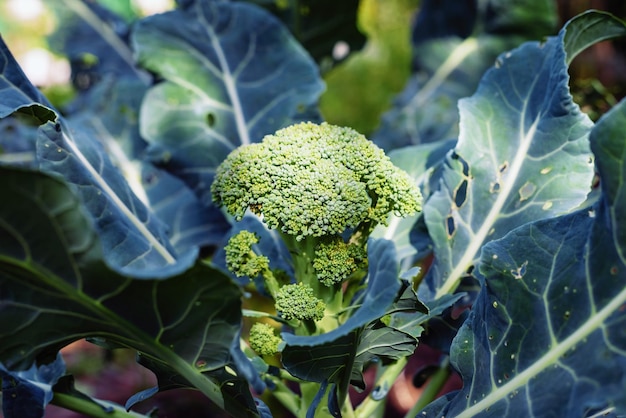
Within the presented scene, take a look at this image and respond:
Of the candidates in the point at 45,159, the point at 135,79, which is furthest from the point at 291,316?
the point at 135,79

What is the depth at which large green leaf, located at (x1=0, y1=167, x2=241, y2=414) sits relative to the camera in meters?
0.50

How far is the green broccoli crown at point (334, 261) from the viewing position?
2.43ft

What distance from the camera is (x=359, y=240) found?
2.65 ft

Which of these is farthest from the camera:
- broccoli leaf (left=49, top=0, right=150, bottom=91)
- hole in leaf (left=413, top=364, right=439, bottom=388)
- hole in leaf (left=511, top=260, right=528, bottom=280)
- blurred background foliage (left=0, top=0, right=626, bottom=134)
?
blurred background foliage (left=0, top=0, right=626, bottom=134)

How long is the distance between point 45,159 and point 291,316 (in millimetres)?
347

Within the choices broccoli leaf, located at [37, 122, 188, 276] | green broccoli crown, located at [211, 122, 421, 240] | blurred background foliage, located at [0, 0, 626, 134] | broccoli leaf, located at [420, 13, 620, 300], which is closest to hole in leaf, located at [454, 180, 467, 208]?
broccoli leaf, located at [420, 13, 620, 300]

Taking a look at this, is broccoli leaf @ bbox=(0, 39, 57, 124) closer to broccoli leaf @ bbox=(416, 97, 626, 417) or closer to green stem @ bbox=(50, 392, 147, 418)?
green stem @ bbox=(50, 392, 147, 418)

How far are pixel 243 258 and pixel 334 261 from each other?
0.11m

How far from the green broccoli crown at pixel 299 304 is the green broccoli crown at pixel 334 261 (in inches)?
1.1

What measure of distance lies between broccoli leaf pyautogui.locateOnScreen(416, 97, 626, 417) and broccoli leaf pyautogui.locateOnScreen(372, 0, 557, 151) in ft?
2.21

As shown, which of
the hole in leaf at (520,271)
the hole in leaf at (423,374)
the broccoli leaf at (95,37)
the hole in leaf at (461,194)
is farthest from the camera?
the broccoli leaf at (95,37)

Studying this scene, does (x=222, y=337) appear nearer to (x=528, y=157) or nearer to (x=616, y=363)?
(x=616, y=363)

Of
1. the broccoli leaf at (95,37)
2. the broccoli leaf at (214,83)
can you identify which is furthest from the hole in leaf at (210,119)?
the broccoli leaf at (95,37)

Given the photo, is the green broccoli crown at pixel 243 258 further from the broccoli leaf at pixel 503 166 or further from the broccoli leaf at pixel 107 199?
the broccoli leaf at pixel 503 166
